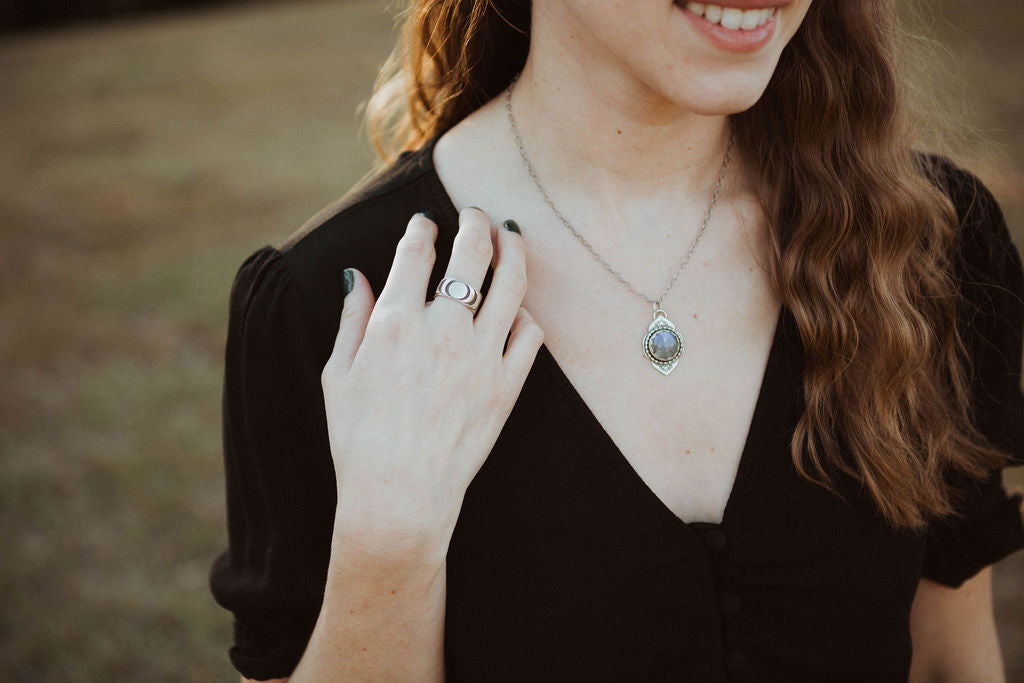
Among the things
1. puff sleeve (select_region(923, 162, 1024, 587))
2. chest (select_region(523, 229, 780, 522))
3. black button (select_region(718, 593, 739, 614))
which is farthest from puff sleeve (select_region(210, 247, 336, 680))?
puff sleeve (select_region(923, 162, 1024, 587))

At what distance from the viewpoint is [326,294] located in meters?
1.33

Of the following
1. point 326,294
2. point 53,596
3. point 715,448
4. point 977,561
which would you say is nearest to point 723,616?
point 715,448

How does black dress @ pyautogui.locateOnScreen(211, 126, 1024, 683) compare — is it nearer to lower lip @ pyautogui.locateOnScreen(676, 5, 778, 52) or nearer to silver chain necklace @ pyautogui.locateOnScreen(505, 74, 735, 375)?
silver chain necklace @ pyautogui.locateOnScreen(505, 74, 735, 375)

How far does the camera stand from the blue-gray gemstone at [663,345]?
4.60 feet

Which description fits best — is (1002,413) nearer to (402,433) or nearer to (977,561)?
(977,561)

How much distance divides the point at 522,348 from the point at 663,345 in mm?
284

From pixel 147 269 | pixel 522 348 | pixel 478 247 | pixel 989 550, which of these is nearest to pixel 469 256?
pixel 478 247

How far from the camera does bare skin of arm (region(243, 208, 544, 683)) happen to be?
113 cm

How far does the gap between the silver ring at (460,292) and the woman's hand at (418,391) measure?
0.03 ft

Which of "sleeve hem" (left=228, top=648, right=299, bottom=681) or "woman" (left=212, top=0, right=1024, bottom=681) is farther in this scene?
"sleeve hem" (left=228, top=648, right=299, bottom=681)

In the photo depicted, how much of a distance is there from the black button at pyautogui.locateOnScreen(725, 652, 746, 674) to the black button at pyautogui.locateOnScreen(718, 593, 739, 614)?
7 centimetres

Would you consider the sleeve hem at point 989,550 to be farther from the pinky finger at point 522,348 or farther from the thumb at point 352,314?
the thumb at point 352,314

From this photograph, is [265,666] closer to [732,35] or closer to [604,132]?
[604,132]

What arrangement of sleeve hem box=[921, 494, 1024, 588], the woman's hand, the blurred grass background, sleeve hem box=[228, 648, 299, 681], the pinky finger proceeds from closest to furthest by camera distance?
1. the woman's hand
2. the pinky finger
3. sleeve hem box=[228, 648, 299, 681]
4. sleeve hem box=[921, 494, 1024, 588]
5. the blurred grass background
